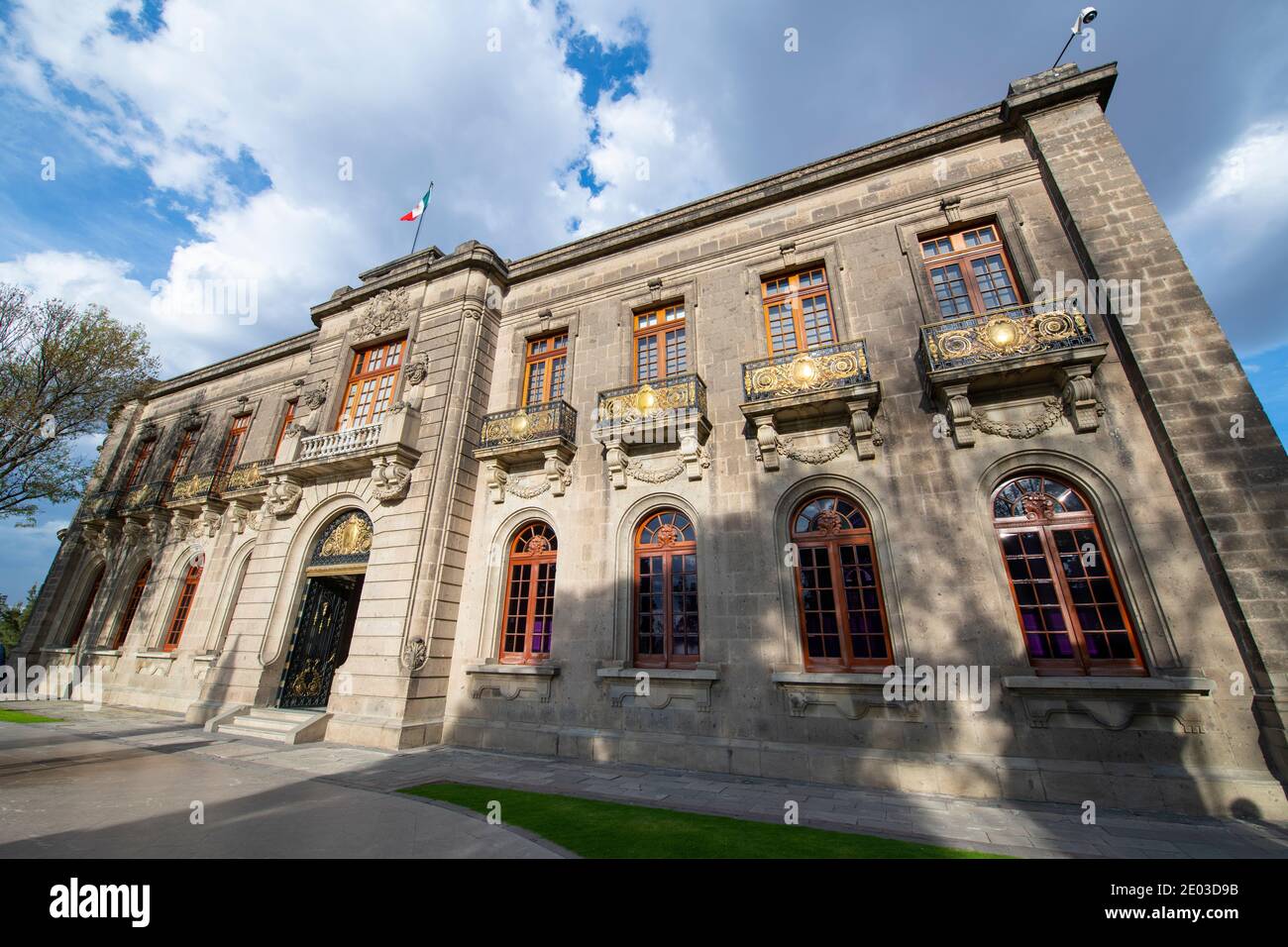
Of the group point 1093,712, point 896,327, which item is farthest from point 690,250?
point 1093,712

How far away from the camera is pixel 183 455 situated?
20.5m

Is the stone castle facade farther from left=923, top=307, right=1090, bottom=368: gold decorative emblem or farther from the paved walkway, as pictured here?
the paved walkway

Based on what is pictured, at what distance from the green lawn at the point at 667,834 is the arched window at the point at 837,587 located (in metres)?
3.59

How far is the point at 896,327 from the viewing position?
10.3 meters

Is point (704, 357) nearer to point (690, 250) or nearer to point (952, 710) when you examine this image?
point (690, 250)

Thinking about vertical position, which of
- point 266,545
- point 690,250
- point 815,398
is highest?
point 690,250

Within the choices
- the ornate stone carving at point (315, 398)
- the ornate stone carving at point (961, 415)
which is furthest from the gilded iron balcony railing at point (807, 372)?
the ornate stone carving at point (315, 398)

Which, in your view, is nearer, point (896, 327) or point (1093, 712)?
point (1093, 712)

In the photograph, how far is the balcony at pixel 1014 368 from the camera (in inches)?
332

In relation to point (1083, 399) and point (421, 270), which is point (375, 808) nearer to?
point (1083, 399)

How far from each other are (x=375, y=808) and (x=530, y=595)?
19.4 feet

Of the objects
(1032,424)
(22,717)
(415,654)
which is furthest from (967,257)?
(22,717)

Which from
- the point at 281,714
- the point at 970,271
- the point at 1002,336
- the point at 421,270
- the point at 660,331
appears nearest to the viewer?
the point at 1002,336
